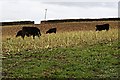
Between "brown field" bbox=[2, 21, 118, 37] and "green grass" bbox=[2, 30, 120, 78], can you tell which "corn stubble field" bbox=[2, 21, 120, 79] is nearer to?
"green grass" bbox=[2, 30, 120, 78]

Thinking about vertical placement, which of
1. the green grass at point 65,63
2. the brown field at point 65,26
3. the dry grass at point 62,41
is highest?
the brown field at point 65,26

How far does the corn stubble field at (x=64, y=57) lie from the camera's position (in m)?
17.3

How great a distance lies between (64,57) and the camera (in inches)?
829

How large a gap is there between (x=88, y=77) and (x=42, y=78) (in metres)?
2.08

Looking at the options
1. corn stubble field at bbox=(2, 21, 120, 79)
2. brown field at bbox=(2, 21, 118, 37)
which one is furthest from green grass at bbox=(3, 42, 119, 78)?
brown field at bbox=(2, 21, 118, 37)

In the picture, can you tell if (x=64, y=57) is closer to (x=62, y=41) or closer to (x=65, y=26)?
(x=62, y=41)

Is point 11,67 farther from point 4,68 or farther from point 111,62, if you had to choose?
point 111,62

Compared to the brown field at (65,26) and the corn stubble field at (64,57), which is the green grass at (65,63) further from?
the brown field at (65,26)

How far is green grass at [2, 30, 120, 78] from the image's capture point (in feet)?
Result: 56.9

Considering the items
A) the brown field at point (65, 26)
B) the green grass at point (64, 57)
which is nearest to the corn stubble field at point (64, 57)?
the green grass at point (64, 57)

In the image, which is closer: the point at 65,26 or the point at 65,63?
the point at 65,63

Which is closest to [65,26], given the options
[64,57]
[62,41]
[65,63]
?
[62,41]

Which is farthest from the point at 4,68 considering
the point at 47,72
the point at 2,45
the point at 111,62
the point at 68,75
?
the point at 2,45

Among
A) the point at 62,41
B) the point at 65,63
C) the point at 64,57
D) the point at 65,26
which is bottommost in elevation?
the point at 65,63
